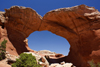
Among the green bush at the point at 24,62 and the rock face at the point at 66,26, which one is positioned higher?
the rock face at the point at 66,26

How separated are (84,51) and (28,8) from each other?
481 inches

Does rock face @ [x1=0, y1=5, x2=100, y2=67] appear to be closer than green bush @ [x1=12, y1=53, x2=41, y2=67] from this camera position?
No

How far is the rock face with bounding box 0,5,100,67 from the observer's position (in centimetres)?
1247

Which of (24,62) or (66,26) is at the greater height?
(66,26)

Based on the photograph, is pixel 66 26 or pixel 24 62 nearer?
pixel 24 62

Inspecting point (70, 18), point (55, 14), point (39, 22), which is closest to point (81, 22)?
point (70, 18)

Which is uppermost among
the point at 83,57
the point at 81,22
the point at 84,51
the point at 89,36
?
the point at 81,22

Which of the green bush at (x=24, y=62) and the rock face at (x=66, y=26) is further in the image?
the rock face at (x=66, y=26)

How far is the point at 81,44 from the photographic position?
13.9m

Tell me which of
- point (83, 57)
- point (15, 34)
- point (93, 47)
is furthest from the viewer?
point (15, 34)

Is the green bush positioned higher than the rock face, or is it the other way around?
the rock face

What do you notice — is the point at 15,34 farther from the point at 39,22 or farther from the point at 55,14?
the point at 55,14

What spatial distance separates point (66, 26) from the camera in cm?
1650

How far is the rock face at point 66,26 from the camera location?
40.9 ft
